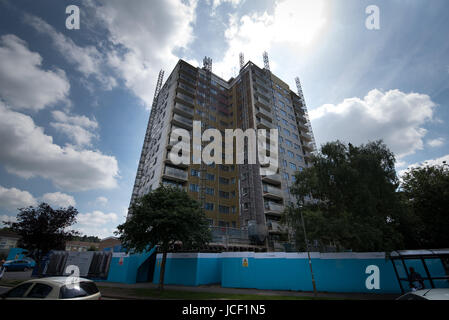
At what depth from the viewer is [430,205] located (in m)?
19.9

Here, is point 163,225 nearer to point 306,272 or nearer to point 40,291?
point 40,291

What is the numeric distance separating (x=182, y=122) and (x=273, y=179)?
20902mm

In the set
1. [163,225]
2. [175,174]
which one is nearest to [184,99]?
[175,174]

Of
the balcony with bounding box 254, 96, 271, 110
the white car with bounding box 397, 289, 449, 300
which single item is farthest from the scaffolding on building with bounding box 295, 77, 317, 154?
the white car with bounding box 397, 289, 449, 300

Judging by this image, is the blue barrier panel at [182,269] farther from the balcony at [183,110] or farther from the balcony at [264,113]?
the balcony at [264,113]

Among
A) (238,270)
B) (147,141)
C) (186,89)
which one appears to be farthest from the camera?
(147,141)

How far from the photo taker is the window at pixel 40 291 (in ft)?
20.1

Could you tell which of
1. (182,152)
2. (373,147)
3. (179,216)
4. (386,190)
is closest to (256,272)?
(179,216)

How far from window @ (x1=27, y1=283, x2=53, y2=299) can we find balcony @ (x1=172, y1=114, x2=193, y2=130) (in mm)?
36612

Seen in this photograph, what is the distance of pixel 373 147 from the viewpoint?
16844 millimetres

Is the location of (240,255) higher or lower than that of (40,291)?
higher

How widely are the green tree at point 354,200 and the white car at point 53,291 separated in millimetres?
14272

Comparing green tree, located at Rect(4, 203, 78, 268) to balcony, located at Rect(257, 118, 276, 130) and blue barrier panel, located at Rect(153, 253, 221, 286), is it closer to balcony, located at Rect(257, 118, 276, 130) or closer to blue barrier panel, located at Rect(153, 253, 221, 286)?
blue barrier panel, located at Rect(153, 253, 221, 286)
